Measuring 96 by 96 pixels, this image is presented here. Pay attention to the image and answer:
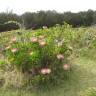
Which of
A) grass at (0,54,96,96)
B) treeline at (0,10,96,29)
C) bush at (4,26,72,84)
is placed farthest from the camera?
treeline at (0,10,96,29)

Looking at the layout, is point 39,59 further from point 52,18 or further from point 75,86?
point 52,18

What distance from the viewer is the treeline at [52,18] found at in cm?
1686

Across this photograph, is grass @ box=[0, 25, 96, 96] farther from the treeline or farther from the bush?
the treeline

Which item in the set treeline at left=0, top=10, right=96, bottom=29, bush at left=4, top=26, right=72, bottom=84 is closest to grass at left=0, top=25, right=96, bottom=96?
bush at left=4, top=26, right=72, bottom=84

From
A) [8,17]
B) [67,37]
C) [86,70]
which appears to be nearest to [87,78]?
[86,70]

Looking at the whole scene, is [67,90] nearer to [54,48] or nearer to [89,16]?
[54,48]

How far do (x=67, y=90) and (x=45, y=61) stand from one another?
0.61 meters

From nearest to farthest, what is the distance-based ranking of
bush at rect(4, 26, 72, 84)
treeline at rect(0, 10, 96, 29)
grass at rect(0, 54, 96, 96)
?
grass at rect(0, 54, 96, 96), bush at rect(4, 26, 72, 84), treeline at rect(0, 10, 96, 29)

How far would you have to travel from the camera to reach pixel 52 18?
17203 millimetres

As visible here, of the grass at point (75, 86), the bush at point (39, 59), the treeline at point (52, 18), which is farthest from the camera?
the treeline at point (52, 18)

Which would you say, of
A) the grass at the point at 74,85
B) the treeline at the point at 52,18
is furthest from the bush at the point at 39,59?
the treeline at the point at 52,18

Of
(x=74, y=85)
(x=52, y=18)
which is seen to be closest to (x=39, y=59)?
(x=74, y=85)

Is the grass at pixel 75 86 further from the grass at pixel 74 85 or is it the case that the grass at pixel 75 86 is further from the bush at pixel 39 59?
the bush at pixel 39 59

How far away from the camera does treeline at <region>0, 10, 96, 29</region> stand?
16859mm
